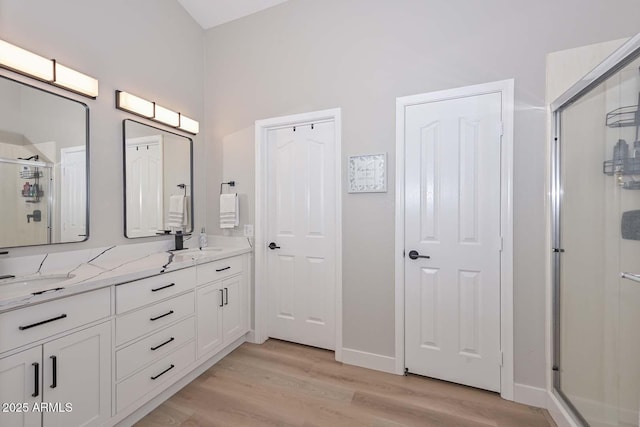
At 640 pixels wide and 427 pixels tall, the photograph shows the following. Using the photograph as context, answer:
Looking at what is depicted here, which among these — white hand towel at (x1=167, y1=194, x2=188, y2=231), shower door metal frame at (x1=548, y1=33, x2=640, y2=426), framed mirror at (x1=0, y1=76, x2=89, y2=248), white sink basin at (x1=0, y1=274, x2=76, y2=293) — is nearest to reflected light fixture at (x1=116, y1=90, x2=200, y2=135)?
framed mirror at (x1=0, y1=76, x2=89, y2=248)

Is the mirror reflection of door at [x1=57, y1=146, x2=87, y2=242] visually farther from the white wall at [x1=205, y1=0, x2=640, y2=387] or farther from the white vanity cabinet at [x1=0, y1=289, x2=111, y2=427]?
the white wall at [x1=205, y1=0, x2=640, y2=387]

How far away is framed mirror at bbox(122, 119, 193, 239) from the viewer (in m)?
2.15

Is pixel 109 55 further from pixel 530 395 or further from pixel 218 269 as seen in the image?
pixel 530 395

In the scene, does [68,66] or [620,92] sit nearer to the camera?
[620,92]

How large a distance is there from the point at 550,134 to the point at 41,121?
10.5ft

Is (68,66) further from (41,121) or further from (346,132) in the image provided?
(346,132)

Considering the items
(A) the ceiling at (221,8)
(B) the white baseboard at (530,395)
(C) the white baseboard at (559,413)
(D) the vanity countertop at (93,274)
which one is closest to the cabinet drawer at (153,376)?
(D) the vanity countertop at (93,274)

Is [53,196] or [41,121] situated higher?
[41,121]

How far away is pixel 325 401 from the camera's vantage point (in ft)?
5.98

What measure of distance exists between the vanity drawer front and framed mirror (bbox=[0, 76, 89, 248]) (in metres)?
0.63

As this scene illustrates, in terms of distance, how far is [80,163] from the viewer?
1821 mm

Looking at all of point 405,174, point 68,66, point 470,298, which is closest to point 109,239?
point 68,66

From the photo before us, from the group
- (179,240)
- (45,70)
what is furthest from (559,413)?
(45,70)

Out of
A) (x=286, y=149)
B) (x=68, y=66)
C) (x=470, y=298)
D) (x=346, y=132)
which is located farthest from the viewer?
(x=286, y=149)
